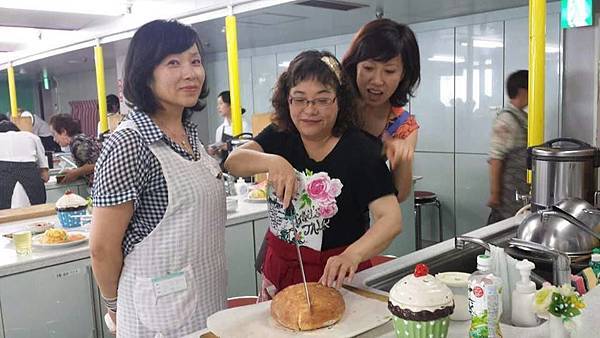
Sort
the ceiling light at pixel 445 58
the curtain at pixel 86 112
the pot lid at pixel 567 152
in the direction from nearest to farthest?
the pot lid at pixel 567 152
the ceiling light at pixel 445 58
the curtain at pixel 86 112

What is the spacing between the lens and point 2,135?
3875 millimetres

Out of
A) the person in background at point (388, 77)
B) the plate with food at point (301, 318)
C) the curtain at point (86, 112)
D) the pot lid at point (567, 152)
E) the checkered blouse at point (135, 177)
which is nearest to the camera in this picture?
the plate with food at point (301, 318)

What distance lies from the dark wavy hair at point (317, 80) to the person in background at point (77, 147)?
340 cm

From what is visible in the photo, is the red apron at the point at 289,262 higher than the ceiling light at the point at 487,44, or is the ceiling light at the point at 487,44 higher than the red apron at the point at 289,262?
the ceiling light at the point at 487,44

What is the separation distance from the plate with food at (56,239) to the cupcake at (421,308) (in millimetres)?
1734

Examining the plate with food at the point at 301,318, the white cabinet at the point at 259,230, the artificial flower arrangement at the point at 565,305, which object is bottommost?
the white cabinet at the point at 259,230

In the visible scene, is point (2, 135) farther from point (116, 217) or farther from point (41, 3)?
point (116, 217)

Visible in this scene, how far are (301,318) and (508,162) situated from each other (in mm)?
2313

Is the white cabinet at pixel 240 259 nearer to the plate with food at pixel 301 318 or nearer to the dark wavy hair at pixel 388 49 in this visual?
the dark wavy hair at pixel 388 49

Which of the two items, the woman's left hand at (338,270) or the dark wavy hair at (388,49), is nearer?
the woman's left hand at (338,270)

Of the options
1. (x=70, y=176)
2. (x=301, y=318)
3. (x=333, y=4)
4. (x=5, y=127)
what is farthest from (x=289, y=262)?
(x=70, y=176)

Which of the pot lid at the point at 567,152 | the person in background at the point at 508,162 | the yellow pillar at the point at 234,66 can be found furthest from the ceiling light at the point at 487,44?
the pot lid at the point at 567,152

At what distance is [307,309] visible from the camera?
1.07 m

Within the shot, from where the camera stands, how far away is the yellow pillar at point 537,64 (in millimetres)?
2254
